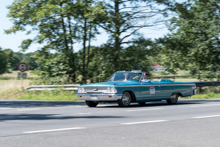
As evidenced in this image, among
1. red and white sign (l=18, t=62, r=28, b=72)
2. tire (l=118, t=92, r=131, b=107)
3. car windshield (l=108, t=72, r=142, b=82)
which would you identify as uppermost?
red and white sign (l=18, t=62, r=28, b=72)

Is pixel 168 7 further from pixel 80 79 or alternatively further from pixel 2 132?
pixel 2 132

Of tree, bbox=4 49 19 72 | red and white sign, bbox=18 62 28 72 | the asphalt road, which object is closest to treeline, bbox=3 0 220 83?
red and white sign, bbox=18 62 28 72

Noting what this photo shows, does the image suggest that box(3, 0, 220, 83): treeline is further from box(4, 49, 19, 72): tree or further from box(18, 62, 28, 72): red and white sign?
box(4, 49, 19, 72): tree

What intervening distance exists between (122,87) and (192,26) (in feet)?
70.4

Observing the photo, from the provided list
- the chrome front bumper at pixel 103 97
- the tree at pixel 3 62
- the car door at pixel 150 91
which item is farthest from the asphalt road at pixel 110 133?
the tree at pixel 3 62

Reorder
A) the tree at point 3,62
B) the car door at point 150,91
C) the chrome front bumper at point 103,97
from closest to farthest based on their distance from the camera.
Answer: the chrome front bumper at point 103,97, the car door at point 150,91, the tree at point 3,62

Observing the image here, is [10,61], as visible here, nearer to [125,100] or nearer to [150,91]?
[150,91]

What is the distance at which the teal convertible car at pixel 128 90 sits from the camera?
14516 mm

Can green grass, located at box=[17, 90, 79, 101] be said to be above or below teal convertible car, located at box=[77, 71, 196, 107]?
below

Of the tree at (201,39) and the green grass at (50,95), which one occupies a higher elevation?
the tree at (201,39)

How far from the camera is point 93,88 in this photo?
48.9 feet

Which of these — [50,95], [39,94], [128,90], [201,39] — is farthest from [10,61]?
[128,90]

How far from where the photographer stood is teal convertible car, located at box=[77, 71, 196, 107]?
47.6 feet

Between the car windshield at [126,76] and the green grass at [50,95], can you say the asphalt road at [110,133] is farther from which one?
the green grass at [50,95]
